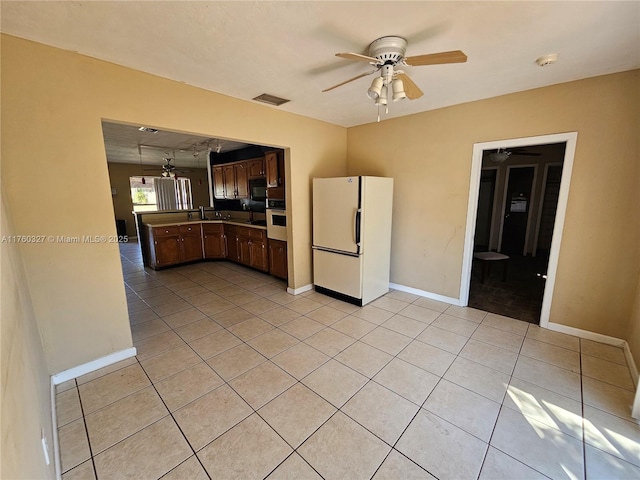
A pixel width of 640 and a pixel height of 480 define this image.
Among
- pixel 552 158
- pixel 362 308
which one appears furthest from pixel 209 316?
pixel 552 158

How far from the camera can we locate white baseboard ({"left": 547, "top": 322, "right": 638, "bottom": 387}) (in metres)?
2.31

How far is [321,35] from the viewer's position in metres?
1.82

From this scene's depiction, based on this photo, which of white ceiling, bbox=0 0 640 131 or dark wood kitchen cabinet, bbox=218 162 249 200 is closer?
white ceiling, bbox=0 0 640 131

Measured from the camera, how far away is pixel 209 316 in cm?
331

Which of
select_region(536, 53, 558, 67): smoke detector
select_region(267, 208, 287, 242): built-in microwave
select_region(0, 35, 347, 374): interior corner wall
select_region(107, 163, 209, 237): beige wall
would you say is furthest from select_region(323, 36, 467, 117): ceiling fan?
select_region(107, 163, 209, 237): beige wall

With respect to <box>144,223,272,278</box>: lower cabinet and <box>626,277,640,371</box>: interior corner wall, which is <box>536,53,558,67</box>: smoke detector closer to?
<box>626,277,640,371</box>: interior corner wall

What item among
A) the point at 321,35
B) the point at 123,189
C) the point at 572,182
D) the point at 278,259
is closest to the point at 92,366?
the point at 278,259

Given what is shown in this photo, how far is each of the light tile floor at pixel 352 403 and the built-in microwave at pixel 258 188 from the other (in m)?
3.02

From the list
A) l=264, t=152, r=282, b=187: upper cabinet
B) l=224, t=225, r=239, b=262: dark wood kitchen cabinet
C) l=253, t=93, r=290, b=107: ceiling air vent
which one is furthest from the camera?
l=224, t=225, r=239, b=262: dark wood kitchen cabinet

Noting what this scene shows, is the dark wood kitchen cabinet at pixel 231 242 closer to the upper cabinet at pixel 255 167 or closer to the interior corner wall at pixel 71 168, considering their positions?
the upper cabinet at pixel 255 167

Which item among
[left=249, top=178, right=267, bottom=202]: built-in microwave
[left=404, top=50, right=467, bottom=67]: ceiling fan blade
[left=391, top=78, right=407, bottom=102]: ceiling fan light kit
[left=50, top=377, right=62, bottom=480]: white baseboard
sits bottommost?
[left=50, top=377, right=62, bottom=480]: white baseboard

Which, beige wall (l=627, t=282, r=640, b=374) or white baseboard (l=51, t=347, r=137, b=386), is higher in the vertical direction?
beige wall (l=627, t=282, r=640, b=374)

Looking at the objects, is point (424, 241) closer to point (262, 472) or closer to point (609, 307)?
point (609, 307)

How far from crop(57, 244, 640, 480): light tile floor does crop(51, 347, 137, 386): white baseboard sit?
3.0 inches
